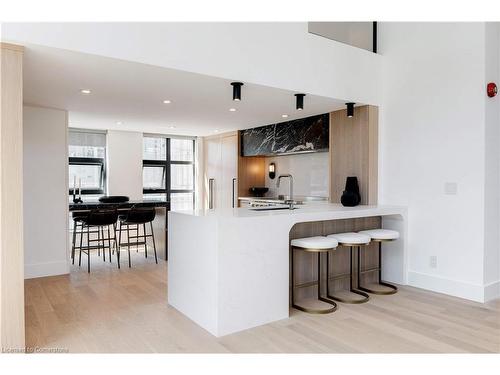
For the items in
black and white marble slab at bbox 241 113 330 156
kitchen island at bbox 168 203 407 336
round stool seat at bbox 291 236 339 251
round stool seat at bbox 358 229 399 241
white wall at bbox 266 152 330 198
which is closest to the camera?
kitchen island at bbox 168 203 407 336

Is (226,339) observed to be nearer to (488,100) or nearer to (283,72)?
(283,72)

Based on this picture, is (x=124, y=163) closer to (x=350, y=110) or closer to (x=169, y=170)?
(x=169, y=170)

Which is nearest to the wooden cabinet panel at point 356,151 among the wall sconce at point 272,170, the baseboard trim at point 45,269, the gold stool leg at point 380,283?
the gold stool leg at point 380,283

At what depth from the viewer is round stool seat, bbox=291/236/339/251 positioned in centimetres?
344

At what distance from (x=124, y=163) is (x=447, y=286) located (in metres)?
5.84

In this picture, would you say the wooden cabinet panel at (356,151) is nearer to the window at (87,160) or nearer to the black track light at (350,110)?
the black track light at (350,110)

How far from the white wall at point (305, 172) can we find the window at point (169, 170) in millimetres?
1998

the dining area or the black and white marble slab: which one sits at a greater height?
the black and white marble slab

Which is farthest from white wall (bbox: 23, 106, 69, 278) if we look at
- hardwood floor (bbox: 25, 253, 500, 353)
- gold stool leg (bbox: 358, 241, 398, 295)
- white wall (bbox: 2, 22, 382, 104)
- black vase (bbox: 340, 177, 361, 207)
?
gold stool leg (bbox: 358, 241, 398, 295)

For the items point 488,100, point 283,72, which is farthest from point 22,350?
point 488,100

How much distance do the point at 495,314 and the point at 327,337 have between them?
1.72 meters

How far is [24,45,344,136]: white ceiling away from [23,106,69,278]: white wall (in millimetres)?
294

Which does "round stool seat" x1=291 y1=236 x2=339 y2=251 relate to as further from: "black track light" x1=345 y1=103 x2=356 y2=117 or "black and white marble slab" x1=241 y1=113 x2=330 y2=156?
"black and white marble slab" x1=241 y1=113 x2=330 y2=156

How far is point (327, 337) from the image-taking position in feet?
9.71
